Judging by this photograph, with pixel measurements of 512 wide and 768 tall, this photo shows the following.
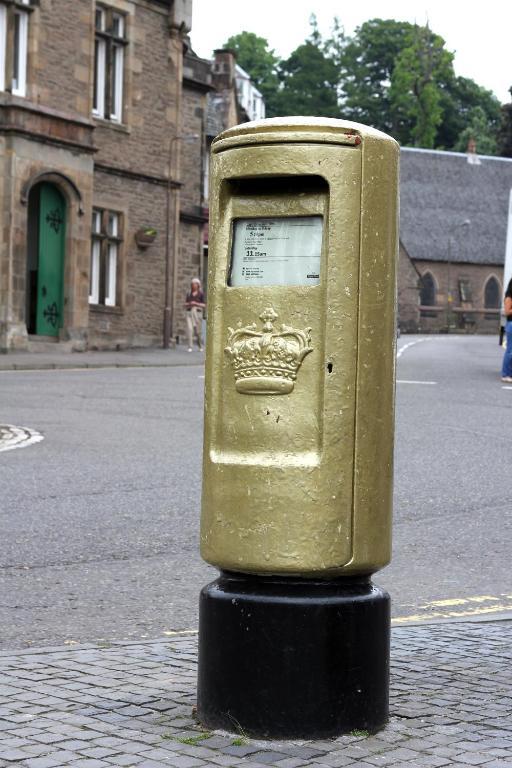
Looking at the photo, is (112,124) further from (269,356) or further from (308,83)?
(308,83)

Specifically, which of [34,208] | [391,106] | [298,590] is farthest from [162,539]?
[391,106]

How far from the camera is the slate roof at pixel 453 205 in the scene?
90125 mm

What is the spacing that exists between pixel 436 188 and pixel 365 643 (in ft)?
296

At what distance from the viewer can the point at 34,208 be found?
28.9m

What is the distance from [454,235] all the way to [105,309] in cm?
6276

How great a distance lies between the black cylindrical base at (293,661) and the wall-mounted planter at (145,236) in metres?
28.0

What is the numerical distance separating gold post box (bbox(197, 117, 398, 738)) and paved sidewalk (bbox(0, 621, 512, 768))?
0.14 meters

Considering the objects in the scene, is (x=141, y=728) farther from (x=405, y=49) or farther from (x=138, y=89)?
(x=405, y=49)

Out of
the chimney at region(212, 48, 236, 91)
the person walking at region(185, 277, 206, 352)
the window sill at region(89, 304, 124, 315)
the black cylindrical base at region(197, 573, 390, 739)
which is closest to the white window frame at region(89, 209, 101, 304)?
the window sill at region(89, 304, 124, 315)

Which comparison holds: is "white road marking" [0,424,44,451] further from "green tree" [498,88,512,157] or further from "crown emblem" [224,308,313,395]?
"green tree" [498,88,512,157]

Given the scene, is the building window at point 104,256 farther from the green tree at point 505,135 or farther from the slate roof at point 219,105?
the green tree at point 505,135

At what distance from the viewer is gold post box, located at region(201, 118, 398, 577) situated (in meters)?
4.14

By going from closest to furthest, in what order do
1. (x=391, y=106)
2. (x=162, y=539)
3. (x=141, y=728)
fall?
(x=141, y=728)
(x=162, y=539)
(x=391, y=106)

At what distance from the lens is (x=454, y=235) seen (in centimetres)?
9081
